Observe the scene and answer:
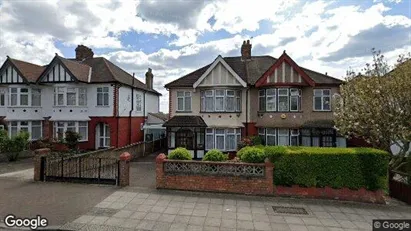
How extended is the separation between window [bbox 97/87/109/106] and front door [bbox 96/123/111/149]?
199 cm

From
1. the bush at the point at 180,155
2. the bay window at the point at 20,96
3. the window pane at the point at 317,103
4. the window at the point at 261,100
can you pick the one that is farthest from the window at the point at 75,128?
the window pane at the point at 317,103

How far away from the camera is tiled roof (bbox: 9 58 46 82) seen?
2095 centimetres

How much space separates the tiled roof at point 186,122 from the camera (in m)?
18.0

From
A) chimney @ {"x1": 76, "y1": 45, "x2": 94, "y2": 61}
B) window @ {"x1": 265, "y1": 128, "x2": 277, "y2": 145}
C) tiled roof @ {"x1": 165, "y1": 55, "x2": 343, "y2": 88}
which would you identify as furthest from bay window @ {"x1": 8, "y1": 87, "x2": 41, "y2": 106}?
window @ {"x1": 265, "y1": 128, "x2": 277, "y2": 145}

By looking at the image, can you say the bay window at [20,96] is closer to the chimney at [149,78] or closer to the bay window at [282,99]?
the chimney at [149,78]

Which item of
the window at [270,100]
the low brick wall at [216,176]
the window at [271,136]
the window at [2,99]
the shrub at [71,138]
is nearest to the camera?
the low brick wall at [216,176]

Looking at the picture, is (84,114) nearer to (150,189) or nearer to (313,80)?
(150,189)

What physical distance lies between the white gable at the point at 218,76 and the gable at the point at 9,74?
624 inches

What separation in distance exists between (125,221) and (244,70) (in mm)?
15880

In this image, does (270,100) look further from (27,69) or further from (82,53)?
(27,69)

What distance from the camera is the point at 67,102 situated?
20.6 m

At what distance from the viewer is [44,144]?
19.9 meters

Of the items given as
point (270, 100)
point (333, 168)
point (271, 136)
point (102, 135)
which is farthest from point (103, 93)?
point (333, 168)

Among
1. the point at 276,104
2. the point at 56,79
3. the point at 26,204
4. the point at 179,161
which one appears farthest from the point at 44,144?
the point at 276,104
